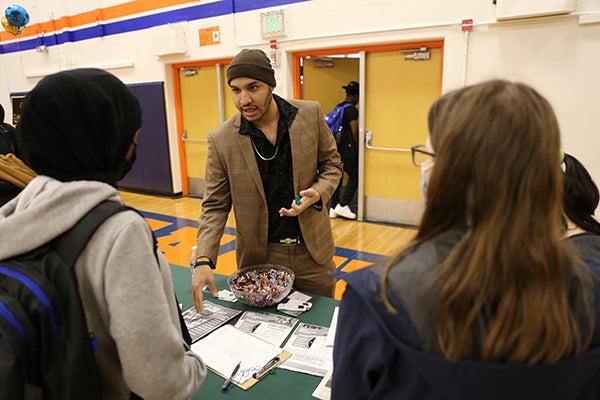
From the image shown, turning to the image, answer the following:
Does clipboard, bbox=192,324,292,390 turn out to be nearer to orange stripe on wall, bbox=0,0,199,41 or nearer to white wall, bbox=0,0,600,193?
white wall, bbox=0,0,600,193

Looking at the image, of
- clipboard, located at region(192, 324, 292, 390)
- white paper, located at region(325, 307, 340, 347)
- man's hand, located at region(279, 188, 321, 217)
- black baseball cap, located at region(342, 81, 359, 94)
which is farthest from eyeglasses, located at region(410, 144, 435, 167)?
black baseball cap, located at region(342, 81, 359, 94)

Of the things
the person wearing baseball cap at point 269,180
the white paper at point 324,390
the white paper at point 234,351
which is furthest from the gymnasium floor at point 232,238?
the white paper at point 324,390

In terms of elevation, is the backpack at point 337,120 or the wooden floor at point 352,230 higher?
the backpack at point 337,120

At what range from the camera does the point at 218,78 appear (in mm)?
5828

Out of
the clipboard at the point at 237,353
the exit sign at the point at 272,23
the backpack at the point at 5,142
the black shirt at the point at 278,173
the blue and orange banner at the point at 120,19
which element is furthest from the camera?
the blue and orange banner at the point at 120,19

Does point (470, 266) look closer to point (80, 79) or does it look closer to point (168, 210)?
point (80, 79)

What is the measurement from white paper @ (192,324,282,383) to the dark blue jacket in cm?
49

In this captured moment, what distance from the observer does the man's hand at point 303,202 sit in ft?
5.57

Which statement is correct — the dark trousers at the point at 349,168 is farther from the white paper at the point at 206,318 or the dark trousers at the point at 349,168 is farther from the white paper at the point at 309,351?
the white paper at the point at 309,351

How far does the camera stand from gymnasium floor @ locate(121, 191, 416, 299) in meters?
3.86

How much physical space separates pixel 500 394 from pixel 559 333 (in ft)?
0.42

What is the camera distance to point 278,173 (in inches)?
72.8

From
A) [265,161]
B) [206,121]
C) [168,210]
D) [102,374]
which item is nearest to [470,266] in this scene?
[102,374]

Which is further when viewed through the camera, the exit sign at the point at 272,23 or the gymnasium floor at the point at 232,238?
the exit sign at the point at 272,23
